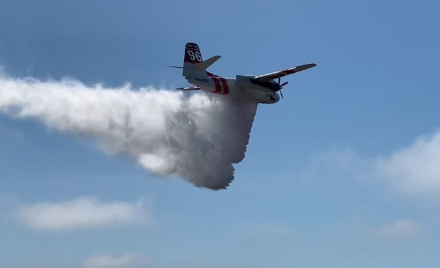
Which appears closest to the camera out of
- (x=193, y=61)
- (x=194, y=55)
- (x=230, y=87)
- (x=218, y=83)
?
(x=193, y=61)

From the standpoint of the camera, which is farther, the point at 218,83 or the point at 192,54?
the point at 218,83

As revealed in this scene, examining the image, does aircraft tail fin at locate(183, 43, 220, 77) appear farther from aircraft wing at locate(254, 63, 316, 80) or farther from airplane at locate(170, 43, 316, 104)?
aircraft wing at locate(254, 63, 316, 80)

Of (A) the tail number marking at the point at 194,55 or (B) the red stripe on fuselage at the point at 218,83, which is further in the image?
(B) the red stripe on fuselage at the point at 218,83

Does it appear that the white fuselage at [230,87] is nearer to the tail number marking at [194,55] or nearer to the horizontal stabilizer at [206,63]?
the horizontal stabilizer at [206,63]

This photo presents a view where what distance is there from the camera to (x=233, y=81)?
141875 millimetres

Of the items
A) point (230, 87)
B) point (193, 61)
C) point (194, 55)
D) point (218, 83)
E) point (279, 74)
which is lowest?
point (218, 83)

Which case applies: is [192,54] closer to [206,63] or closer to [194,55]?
[194,55]

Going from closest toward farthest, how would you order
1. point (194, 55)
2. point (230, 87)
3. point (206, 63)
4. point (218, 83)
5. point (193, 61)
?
point (206, 63), point (193, 61), point (194, 55), point (218, 83), point (230, 87)

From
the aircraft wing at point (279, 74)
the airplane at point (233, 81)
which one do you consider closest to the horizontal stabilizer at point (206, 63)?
the airplane at point (233, 81)

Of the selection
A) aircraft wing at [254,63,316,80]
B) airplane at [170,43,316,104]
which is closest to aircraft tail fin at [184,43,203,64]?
airplane at [170,43,316,104]

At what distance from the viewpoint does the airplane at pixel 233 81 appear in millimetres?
139250

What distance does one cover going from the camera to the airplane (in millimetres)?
139250

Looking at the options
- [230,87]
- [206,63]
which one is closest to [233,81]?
[230,87]

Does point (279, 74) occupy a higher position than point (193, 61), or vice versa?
point (193, 61)
